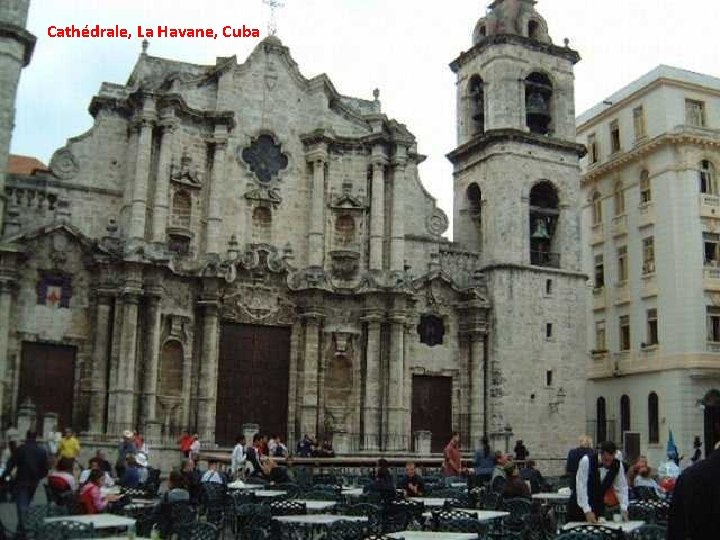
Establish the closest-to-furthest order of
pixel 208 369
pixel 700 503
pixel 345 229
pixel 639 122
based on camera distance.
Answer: pixel 700 503
pixel 208 369
pixel 345 229
pixel 639 122


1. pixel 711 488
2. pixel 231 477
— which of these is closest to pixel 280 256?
pixel 231 477

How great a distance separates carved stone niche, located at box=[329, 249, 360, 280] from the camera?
99.3 ft

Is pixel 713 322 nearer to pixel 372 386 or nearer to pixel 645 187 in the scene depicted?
pixel 645 187

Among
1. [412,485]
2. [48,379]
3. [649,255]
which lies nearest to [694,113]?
[649,255]

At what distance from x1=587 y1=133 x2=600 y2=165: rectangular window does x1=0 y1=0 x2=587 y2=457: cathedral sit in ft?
24.8

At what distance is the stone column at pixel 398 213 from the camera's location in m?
30.3

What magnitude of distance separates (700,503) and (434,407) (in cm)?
2671

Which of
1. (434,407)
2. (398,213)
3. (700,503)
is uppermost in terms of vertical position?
(398,213)

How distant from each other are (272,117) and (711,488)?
27537 mm

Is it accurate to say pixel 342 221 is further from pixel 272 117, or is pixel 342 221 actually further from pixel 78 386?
pixel 78 386

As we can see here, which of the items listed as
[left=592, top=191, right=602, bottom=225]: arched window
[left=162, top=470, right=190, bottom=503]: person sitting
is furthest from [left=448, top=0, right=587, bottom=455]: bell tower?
[left=162, top=470, right=190, bottom=503]: person sitting

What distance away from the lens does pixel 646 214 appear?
36.0 m

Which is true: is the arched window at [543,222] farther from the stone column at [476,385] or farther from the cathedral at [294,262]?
the stone column at [476,385]

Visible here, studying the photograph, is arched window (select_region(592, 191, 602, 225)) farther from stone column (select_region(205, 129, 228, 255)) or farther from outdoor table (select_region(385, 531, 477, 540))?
outdoor table (select_region(385, 531, 477, 540))
